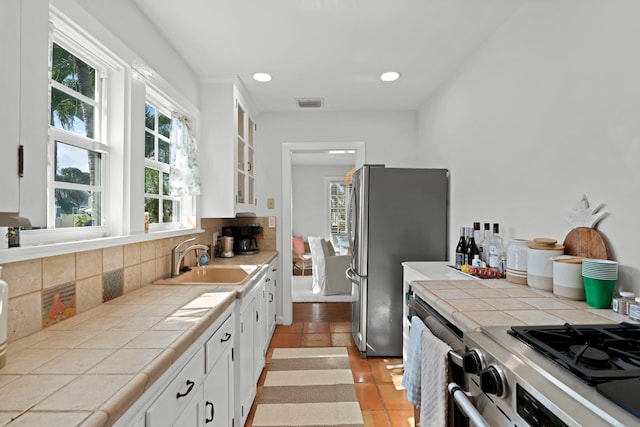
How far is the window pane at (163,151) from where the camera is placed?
227cm

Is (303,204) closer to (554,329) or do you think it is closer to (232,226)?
(232,226)

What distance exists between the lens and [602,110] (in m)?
1.34

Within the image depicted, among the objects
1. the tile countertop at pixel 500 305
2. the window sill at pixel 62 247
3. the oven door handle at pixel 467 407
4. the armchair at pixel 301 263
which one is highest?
the window sill at pixel 62 247

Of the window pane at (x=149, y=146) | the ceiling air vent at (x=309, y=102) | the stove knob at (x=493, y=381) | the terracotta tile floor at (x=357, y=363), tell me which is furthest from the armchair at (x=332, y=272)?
the stove knob at (x=493, y=381)

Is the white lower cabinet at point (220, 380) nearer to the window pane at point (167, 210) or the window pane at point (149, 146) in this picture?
the window pane at point (167, 210)

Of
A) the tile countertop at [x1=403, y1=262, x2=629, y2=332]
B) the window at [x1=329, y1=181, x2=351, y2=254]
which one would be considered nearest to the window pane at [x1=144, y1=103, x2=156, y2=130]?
the tile countertop at [x1=403, y1=262, x2=629, y2=332]

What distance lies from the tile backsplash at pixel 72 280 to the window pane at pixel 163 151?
60 centimetres

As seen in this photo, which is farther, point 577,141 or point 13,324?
point 577,141

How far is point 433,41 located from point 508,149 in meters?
0.90

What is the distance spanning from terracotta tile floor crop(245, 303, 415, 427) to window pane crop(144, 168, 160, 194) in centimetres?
158

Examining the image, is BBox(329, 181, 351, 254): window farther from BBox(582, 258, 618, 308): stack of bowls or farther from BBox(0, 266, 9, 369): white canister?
BBox(0, 266, 9, 369): white canister

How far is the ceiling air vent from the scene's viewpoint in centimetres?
332

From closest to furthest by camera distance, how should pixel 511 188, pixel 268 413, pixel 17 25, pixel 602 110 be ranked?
1. pixel 17 25
2. pixel 602 110
3. pixel 511 188
4. pixel 268 413

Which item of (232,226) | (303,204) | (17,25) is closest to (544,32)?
(17,25)
